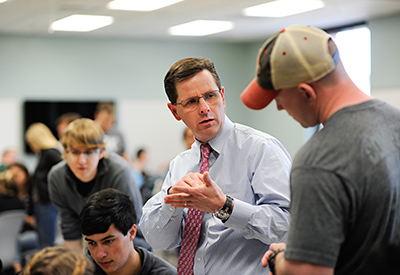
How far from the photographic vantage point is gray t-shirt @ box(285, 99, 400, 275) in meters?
1.09

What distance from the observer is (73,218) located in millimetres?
3000

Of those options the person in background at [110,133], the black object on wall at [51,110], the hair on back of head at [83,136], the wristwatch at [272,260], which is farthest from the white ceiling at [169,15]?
the wristwatch at [272,260]

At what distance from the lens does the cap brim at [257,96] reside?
1211 millimetres

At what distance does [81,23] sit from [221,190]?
6.50 m

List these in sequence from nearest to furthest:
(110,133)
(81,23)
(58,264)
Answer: (58,264) < (110,133) < (81,23)

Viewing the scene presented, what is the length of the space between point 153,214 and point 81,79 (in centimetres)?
729

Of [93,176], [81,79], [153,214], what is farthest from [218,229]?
[81,79]

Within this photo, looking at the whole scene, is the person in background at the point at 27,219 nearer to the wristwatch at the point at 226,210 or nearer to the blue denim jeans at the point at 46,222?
the blue denim jeans at the point at 46,222

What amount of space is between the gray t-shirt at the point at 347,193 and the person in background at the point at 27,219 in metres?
4.70

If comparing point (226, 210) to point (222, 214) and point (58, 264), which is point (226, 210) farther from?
point (58, 264)

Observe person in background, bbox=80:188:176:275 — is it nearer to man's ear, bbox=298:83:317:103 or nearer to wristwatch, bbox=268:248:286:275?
wristwatch, bbox=268:248:286:275

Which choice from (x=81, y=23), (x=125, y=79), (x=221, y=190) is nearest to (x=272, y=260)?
(x=221, y=190)

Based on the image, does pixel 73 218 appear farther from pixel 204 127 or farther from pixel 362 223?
pixel 362 223

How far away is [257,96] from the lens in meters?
1.23
